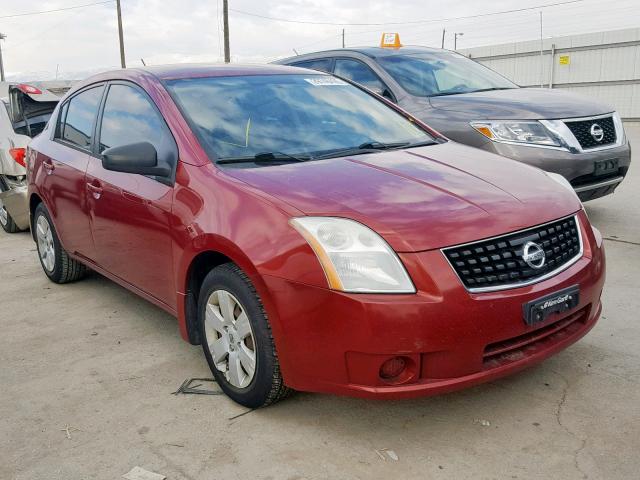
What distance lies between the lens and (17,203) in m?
7.00

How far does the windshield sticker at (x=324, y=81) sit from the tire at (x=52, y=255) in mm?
2260

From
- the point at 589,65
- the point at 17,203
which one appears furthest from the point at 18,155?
the point at 589,65

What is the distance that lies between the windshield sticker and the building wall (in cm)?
1606

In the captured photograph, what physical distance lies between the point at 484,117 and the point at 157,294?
11.1 ft

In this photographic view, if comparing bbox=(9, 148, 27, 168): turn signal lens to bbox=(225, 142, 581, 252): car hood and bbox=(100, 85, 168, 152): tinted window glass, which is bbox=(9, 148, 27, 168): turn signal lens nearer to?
bbox=(100, 85, 168, 152): tinted window glass

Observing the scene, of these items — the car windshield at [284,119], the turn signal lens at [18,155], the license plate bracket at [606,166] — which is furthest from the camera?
the turn signal lens at [18,155]

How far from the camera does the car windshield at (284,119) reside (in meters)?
3.34

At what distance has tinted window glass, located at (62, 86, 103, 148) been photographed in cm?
438

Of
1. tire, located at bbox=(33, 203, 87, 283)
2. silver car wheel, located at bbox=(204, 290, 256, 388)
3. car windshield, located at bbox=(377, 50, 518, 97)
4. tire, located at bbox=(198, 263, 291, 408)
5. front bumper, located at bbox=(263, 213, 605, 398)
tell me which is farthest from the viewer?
car windshield, located at bbox=(377, 50, 518, 97)

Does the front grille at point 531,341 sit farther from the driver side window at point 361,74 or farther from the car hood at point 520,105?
the driver side window at point 361,74

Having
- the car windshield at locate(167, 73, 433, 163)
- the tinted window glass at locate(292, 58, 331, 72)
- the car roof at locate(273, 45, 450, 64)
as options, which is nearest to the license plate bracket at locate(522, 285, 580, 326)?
the car windshield at locate(167, 73, 433, 163)

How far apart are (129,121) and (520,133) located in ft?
10.6

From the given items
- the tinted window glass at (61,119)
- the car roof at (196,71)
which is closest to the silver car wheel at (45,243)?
the tinted window glass at (61,119)

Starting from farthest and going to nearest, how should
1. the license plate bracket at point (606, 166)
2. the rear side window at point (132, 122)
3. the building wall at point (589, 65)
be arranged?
the building wall at point (589, 65), the license plate bracket at point (606, 166), the rear side window at point (132, 122)
